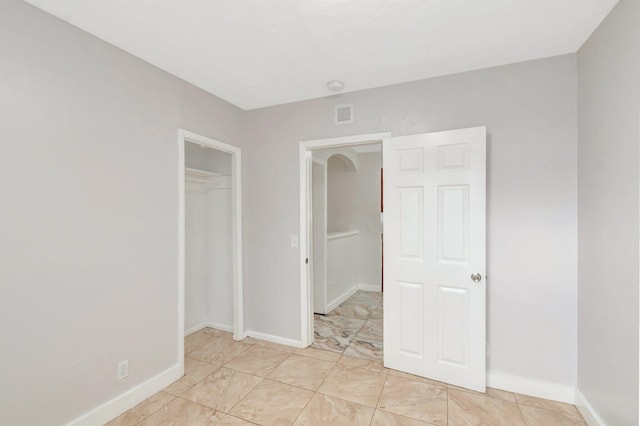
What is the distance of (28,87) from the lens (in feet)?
5.15

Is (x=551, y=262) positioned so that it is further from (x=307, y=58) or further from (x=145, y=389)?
(x=145, y=389)

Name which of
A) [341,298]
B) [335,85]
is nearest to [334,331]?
[341,298]

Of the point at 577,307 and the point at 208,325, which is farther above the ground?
the point at 577,307

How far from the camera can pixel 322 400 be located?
7.04 ft

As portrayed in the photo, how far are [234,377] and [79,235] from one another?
1.65 m

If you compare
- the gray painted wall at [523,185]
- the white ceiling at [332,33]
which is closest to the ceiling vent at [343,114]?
the gray painted wall at [523,185]

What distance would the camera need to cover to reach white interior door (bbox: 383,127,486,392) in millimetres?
2217

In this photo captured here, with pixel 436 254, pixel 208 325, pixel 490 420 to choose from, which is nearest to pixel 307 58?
pixel 436 254

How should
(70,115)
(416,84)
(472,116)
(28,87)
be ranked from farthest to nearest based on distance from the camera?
(416,84) < (472,116) < (70,115) < (28,87)

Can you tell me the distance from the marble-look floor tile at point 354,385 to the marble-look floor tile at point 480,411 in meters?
0.55

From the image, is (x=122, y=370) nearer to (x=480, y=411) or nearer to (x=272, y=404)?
(x=272, y=404)

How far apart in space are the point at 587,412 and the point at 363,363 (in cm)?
160

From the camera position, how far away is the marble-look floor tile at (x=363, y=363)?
2584mm

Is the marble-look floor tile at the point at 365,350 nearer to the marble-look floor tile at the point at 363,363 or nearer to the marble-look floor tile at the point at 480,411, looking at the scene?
the marble-look floor tile at the point at 363,363
